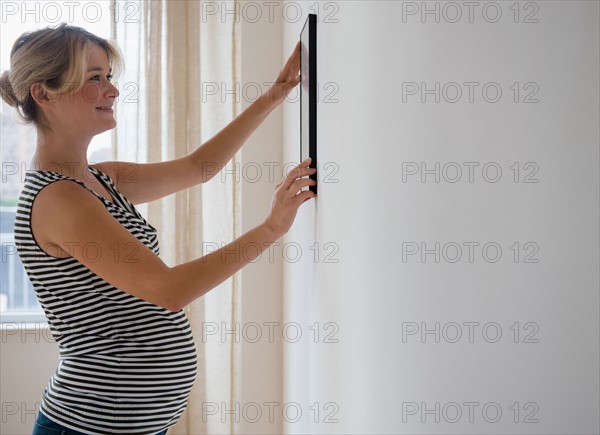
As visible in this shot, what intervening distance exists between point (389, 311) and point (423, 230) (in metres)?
0.21

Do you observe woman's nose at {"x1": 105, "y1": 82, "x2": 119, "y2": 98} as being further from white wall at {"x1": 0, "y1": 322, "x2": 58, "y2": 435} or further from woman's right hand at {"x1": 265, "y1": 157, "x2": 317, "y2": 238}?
white wall at {"x1": 0, "y1": 322, "x2": 58, "y2": 435}

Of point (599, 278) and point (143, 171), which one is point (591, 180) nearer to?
point (599, 278)

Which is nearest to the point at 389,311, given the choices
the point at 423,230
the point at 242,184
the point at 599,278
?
the point at 423,230

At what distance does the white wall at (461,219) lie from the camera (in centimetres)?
53

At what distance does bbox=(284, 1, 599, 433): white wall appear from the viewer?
0.53 meters

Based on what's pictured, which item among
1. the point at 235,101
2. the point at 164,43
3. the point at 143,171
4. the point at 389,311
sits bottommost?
the point at 389,311

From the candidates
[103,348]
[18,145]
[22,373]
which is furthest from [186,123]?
[103,348]

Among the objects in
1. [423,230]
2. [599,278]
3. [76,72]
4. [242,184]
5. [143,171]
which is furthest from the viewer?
[242,184]

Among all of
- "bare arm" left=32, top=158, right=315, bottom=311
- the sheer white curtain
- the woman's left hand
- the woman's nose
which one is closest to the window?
the sheer white curtain

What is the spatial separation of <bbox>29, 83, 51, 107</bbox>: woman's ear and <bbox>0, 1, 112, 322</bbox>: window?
175cm

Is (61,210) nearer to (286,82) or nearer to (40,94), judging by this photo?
(40,94)

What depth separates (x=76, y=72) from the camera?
4.18ft

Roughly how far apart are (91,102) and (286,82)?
53 cm

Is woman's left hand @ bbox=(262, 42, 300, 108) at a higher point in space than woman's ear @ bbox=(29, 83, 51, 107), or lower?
higher
